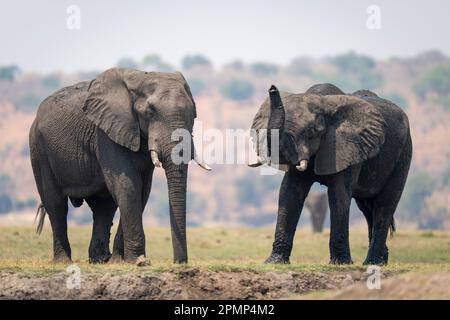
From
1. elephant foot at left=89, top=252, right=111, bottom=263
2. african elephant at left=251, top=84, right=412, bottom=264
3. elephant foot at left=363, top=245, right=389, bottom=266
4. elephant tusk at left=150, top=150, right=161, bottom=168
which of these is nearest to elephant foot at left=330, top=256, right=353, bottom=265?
african elephant at left=251, top=84, right=412, bottom=264

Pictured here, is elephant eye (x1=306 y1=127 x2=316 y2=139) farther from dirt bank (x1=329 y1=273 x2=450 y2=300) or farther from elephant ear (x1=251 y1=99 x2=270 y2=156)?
dirt bank (x1=329 y1=273 x2=450 y2=300)

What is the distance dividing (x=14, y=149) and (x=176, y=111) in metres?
166

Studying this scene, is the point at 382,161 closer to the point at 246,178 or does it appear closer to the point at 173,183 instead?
the point at 173,183

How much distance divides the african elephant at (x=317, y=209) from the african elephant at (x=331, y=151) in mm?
23708

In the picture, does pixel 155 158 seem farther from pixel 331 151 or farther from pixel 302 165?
pixel 331 151

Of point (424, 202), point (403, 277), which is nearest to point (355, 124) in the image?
point (403, 277)

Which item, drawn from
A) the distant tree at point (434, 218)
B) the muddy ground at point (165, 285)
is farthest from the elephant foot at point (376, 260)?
the distant tree at point (434, 218)

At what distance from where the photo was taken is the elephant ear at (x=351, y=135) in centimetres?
3073

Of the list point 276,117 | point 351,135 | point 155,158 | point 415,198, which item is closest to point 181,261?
point 155,158

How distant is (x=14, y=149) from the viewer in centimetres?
19262

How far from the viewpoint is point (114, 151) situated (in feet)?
98.6

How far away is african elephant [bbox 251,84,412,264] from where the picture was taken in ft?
99.0

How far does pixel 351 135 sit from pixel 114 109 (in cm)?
519
